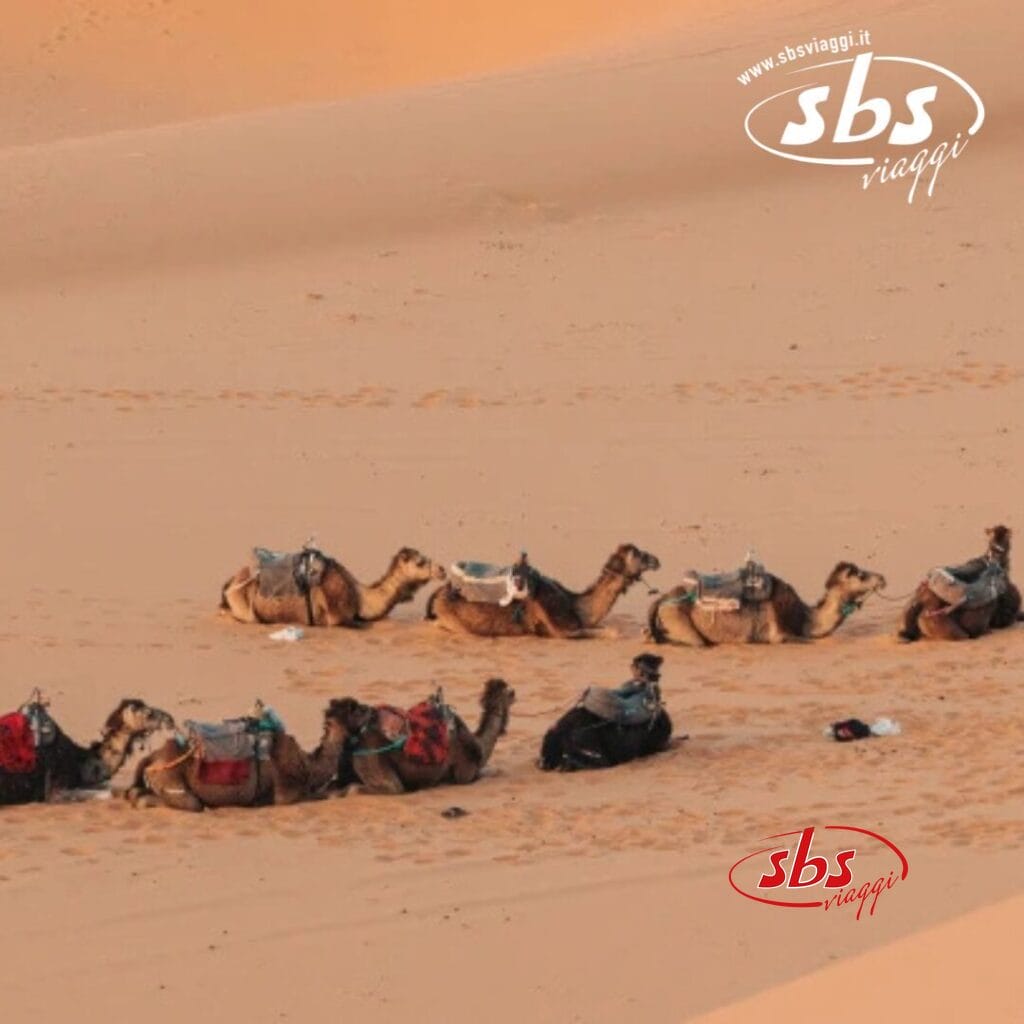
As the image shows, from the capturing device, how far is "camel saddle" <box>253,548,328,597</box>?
1587 centimetres

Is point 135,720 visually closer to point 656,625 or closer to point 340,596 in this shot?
point 340,596

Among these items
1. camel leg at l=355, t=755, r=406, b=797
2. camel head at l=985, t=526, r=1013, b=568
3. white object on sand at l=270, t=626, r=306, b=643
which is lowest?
camel leg at l=355, t=755, r=406, b=797

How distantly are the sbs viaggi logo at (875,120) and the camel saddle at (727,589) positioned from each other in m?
13.9

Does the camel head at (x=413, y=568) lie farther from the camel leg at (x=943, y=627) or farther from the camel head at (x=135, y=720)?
the camel head at (x=135, y=720)


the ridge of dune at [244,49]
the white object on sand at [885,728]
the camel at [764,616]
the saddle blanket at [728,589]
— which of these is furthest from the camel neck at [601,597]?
the ridge of dune at [244,49]

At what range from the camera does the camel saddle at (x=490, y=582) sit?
15508 millimetres

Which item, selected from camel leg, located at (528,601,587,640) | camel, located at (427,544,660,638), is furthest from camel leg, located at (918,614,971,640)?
camel leg, located at (528,601,587,640)

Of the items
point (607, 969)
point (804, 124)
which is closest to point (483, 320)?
point (804, 124)

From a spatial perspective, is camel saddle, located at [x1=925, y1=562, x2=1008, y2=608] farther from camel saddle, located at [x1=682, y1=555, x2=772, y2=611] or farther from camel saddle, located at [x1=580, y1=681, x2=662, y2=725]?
camel saddle, located at [x1=580, y1=681, x2=662, y2=725]

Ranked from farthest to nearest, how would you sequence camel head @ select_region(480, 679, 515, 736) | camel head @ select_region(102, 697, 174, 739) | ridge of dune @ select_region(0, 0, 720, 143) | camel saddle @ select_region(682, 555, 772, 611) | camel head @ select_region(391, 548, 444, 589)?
ridge of dune @ select_region(0, 0, 720, 143) < camel head @ select_region(391, 548, 444, 589) < camel saddle @ select_region(682, 555, 772, 611) < camel head @ select_region(480, 679, 515, 736) < camel head @ select_region(102, 697, 174, 739)

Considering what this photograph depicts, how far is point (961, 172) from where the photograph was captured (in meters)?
29.1

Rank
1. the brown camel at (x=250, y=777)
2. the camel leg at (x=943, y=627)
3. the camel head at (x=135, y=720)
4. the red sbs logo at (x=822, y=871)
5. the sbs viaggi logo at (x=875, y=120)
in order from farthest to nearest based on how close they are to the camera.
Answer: the sbs viaggi logo at (x=875, y=120), the camel leg at (x=943, y=627), the camel head at (x=135, y=720), the brown camel at (x=250, y=777), the red sbs logo at (x=822, y=871)

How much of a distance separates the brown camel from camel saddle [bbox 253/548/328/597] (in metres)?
3.47

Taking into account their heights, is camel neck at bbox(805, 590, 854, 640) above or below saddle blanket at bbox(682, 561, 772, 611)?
below
